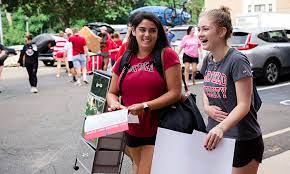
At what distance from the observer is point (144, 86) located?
3.22 meters

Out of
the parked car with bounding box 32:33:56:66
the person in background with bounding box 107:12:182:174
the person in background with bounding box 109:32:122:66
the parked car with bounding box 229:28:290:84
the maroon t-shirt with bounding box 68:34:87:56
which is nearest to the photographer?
the person in background with bounding box 107:12:182:174

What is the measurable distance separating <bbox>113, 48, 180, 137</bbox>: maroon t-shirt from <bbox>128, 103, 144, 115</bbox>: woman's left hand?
13 cm

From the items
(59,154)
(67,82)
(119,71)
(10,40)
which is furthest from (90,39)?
(10,40)

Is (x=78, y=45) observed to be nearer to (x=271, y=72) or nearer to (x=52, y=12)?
(x=271, y=72)

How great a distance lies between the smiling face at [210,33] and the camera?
2686mm

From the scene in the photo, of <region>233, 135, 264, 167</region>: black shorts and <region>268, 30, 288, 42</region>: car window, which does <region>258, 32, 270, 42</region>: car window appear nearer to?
<region>268, 30, 288, 42</region>: car window

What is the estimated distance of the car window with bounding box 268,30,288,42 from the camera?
42.1ft

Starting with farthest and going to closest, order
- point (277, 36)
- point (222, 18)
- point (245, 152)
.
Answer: point (277, 36), point (245, 152), point (222, 18)

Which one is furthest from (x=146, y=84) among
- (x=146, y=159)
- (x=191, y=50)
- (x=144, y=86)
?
(x=191, y=50)

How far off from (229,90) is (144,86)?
2.35 ft

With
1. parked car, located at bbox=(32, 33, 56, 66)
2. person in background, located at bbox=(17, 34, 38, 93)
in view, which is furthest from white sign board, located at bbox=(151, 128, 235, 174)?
parked car, located at bbox=(32, 33, 56, 66)

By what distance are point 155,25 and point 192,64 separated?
9.44 meters

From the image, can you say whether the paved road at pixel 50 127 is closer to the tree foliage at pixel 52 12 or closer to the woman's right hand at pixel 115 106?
the woman's right hand at pixel 115 106

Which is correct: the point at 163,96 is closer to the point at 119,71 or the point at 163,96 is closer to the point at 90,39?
the point at 119,71
